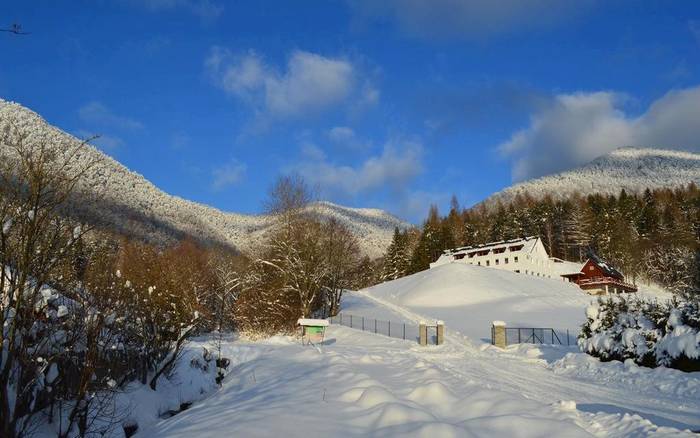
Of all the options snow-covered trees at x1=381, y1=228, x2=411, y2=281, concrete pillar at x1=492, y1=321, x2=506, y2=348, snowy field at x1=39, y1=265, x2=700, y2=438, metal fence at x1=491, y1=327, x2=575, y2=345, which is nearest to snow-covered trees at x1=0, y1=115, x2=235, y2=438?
snowy field at x1=39, y1=265, x2=700, y2=438

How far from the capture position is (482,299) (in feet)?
163

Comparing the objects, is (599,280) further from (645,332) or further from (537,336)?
(645,332)

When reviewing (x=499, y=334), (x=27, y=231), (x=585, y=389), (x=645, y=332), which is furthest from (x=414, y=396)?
(x=499, y=334)

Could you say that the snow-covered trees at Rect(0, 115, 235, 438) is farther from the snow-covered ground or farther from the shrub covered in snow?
the shrub covered in snow

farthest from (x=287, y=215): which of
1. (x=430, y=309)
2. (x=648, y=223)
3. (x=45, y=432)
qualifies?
(x=648, y=223)

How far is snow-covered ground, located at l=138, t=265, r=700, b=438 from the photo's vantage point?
716cm

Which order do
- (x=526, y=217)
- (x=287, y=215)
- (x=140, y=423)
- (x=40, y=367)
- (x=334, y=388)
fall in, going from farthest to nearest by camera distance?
1. (x=526, y=217)
2. (x=287, y=215)
3. (x=140, y=423)
4. (x=334, y=388)
5. (x=40, y=367)

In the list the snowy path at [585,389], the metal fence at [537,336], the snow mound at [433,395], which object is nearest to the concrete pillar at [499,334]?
the metal fence at [537,336]

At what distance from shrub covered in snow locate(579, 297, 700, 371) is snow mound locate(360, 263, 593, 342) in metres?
12.6

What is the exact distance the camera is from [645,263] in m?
74.9

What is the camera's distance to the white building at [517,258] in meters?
70.5

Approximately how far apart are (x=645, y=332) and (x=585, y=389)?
4.35 metres

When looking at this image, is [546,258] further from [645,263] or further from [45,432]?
[45,432]

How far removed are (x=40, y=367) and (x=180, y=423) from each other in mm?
2860
